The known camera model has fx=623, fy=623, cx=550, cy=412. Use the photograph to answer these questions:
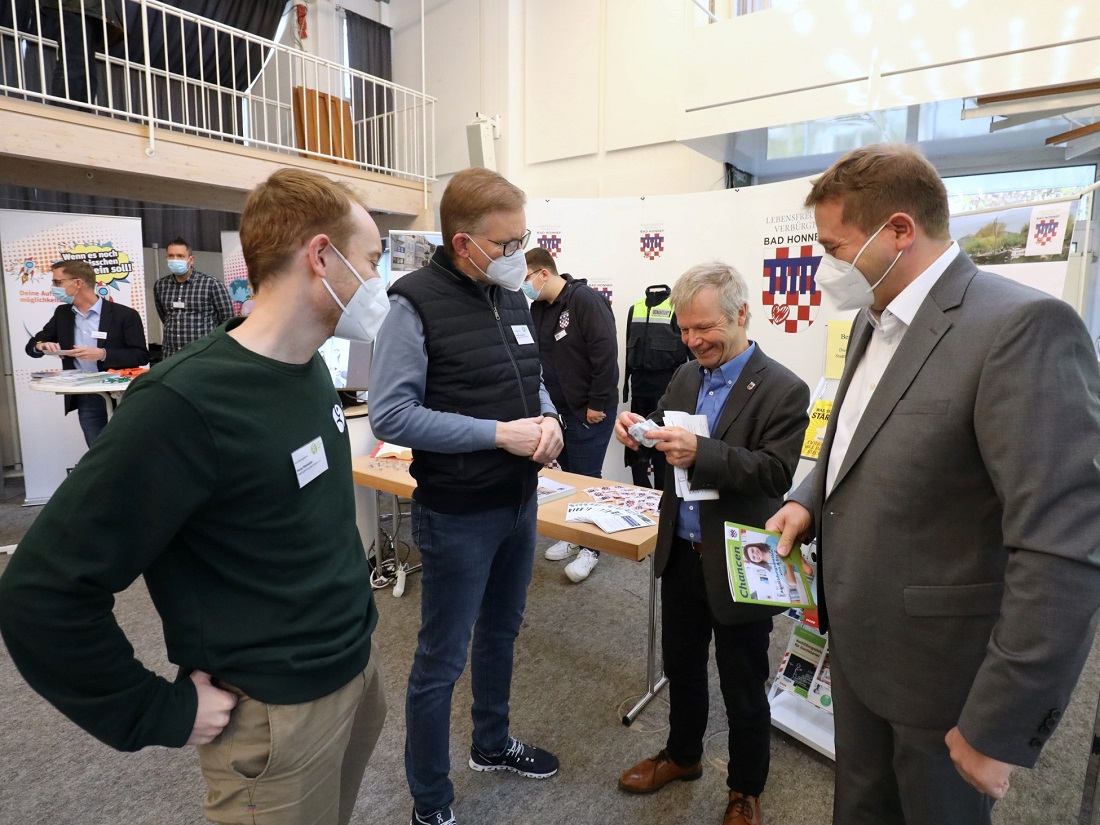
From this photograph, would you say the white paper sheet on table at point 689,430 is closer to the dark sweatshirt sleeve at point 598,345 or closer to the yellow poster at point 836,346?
the dark sweatshirt sleeve at point 598,345

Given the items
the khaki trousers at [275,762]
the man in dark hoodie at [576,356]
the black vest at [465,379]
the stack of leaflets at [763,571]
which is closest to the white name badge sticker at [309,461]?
the khaki trousers at [275,762]

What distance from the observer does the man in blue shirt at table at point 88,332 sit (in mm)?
4590

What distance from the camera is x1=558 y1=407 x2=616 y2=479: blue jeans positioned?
387 centimetres

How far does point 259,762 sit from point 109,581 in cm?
37

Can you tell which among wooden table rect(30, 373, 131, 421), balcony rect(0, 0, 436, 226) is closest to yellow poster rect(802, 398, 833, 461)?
wooden table rect(30, 373, 131, 421)

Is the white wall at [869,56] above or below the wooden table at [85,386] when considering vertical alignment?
above

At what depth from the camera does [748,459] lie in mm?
1492

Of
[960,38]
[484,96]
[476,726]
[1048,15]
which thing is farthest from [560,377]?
[484,96]

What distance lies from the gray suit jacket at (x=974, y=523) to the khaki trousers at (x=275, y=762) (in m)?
0.89

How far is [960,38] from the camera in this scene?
320 centimetres

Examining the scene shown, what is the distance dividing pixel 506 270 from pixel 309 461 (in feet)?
2.64

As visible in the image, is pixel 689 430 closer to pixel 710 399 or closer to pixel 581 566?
pixel 710 399

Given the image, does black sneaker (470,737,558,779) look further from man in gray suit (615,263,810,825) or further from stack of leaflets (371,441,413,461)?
stack of leaflets (371,441,413,461)

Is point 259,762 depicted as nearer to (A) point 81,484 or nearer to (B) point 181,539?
(B) point 181,539
